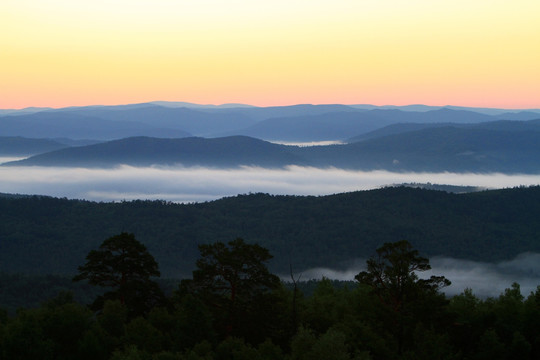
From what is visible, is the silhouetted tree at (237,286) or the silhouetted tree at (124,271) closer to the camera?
the silhouetted tree at (237,286)

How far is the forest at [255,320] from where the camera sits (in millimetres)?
44531

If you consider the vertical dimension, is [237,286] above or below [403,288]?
above

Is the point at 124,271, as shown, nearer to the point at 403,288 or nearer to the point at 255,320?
the point at 255,320

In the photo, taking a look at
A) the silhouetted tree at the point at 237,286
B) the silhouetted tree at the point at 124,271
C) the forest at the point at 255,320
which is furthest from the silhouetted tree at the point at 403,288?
the silhouetted tree at the point at 124,271

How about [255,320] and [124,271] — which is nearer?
[255,320]

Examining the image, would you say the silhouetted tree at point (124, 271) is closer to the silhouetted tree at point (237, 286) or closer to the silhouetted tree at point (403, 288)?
the silhouetted tree at point (237, 286)

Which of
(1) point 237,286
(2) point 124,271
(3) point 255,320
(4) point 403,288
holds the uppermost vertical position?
(2) point 124,271

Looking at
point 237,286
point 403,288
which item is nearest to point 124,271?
point 237,286

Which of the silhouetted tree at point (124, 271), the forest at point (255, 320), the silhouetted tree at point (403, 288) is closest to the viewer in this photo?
the forest at point (255, 320)

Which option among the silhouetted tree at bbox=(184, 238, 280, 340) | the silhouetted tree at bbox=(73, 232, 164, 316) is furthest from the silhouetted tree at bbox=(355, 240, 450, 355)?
the silhouetted tree at bbox=(73, 232, 164, 316)

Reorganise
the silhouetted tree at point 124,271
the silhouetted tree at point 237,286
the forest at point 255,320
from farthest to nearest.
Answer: the silhouetted tree at point 124,271 → the silhouetted tree at point 237,286 → the forest at point 255,320

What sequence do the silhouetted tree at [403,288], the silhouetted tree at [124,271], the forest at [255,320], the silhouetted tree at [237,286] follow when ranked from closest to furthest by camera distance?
the forest at [255,320]
the silhouetted tree at [403,288]
the silhouetted tree at [237,286]
the silhouetted tree at [124,271]

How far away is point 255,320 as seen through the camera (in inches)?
2048

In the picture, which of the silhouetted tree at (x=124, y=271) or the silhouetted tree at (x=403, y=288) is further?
the silhouetted tree at (x=124, y=271)
